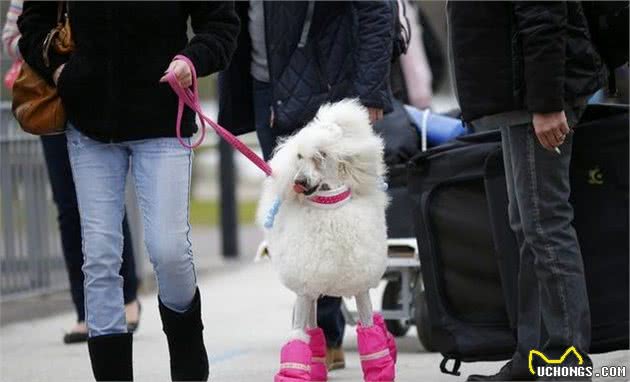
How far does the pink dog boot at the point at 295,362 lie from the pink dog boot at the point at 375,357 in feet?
0.68

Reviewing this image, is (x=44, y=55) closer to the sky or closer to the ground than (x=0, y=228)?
closer to the sky

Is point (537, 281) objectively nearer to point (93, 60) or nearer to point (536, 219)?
point (536, 219)

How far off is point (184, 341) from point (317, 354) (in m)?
0.66

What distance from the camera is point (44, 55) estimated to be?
507 centimetres

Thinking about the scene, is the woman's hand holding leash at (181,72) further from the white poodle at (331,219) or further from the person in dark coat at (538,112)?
the person in dark coat at (538,112)

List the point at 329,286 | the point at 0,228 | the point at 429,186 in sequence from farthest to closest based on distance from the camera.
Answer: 1. the point at 0,228
2. the point at 429,186
3. the point at 329,286

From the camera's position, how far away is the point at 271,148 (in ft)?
20.5

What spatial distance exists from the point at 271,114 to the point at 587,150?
4.57ft

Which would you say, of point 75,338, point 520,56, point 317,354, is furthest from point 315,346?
point 75,338

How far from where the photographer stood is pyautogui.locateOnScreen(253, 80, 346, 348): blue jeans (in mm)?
6203

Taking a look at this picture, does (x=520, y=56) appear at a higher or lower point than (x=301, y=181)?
higher

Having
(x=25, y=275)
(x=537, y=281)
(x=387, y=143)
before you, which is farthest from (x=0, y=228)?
(x=537, y=281)

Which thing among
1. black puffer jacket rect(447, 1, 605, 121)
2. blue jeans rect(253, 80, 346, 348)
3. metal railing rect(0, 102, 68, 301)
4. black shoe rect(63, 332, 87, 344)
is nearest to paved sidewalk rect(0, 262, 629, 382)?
black shoe rect(63, 332, 87, 344)

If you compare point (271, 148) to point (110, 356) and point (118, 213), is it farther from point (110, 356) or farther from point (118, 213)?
point (110, 356)
